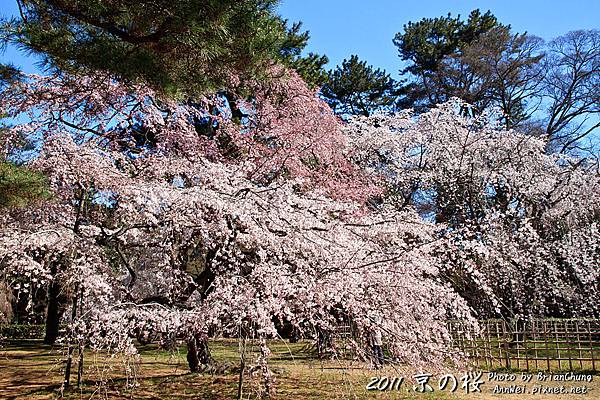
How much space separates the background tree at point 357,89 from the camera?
62.7 ft

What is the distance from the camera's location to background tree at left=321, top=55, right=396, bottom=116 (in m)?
19.1

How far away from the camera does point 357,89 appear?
1917 centimetres

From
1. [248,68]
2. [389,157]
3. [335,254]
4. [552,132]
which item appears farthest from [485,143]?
[248,68]

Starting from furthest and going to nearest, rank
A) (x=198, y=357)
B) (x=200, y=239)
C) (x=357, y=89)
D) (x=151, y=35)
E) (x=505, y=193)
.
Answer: (x=357, y=89) < (x=505, y=193) < (x=198, y=357) < (x=200, y=239) < (x=151, y=35)

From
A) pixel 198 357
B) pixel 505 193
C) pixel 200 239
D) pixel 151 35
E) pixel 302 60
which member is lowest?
pixel 198 357

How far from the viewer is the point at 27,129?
8.03m

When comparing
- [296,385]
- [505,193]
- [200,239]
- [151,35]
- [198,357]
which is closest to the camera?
[151,35]

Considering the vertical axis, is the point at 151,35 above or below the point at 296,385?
above

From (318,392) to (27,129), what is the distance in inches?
241

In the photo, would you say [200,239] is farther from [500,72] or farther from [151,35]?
[500,72]

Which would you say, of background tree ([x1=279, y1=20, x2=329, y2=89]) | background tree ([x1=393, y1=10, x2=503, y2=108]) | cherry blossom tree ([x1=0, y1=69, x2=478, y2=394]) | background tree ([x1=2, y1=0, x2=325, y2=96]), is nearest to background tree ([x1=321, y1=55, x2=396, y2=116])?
background tree ([x1=393, y1=10, x2=503, y2=108])

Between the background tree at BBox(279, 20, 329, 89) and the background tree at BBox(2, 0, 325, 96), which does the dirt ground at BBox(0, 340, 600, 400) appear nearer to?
the background tree at BBox(2, 0, 325, 96)

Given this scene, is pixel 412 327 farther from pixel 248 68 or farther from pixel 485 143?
pixel 485 143

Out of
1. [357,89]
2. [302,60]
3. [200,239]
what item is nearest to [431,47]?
[357,89]
